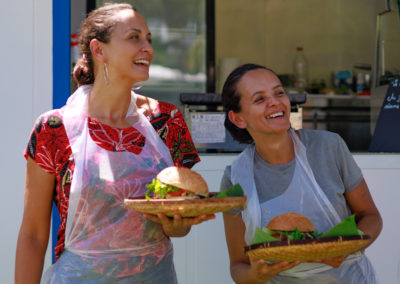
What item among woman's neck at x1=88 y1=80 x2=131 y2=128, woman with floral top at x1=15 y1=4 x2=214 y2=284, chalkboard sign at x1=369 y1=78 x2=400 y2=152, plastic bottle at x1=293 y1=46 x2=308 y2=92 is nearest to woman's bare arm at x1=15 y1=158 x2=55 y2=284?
woman with floral top at x1=15 y1=4 x2=214 y2=284

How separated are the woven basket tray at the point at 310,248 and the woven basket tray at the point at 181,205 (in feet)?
0.57

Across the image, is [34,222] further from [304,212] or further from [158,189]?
[304,212]

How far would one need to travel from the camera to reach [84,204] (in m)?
1.80

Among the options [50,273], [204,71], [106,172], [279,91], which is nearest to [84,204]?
[106,172]

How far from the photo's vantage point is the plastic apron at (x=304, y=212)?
6.44ft

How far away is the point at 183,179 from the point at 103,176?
0.91 feet

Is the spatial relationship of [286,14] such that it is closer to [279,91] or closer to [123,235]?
[279,91]

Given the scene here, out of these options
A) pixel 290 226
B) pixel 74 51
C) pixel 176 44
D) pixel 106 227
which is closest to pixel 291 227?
pixel 290 226

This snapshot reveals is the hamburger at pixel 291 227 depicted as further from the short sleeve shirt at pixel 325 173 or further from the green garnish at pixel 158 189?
the green garnish at pixel 158 189

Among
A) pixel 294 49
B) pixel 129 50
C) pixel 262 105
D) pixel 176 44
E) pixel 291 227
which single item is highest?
pixel 294 49

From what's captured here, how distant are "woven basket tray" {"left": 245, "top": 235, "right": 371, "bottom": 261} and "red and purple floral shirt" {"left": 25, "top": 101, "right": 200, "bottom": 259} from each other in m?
0.54

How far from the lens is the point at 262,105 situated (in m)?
2.14

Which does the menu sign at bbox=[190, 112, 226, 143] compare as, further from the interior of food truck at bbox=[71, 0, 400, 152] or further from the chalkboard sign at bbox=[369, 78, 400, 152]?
the interior of food truck at bbox=[71, 0, 400, 152]

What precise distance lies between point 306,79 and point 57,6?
226 inches
